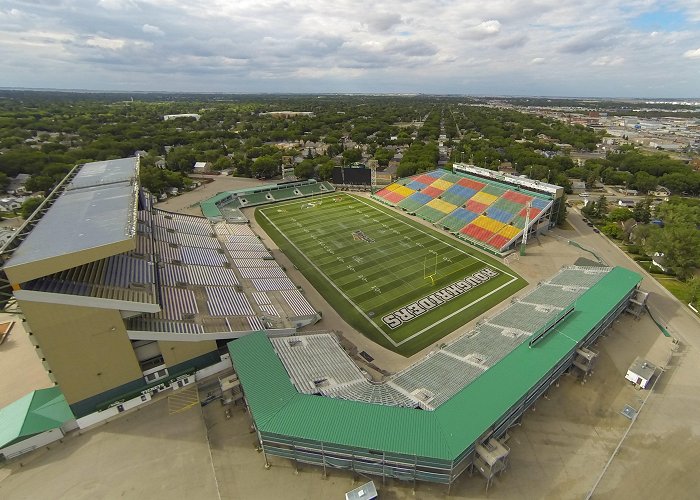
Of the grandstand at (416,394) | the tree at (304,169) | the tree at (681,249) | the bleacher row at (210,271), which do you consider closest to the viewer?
the grandstand at (416,394)

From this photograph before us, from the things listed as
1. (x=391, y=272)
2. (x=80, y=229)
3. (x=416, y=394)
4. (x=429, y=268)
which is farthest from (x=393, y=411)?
(x=80, y=229)

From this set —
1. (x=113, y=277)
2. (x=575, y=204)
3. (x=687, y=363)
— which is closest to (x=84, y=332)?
(x=113, y=277)

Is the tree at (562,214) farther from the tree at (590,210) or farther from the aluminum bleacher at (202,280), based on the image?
the aluminum bleacher at (202,280)

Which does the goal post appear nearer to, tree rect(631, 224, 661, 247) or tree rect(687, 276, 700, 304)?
tree rect(687, 276, 700, 304)

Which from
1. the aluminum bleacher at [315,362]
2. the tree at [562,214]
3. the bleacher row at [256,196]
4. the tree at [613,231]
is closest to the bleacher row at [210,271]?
the aluminum bleacher at [315,362]

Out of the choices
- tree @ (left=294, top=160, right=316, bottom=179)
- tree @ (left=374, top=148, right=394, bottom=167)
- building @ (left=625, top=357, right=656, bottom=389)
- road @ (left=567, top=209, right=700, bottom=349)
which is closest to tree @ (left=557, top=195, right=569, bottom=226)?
road @ (left=567, top=209, right=700, bottom=349)

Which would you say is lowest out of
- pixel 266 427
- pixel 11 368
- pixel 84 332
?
pixel 11 368

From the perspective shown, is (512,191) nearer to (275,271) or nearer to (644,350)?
(644,350)
